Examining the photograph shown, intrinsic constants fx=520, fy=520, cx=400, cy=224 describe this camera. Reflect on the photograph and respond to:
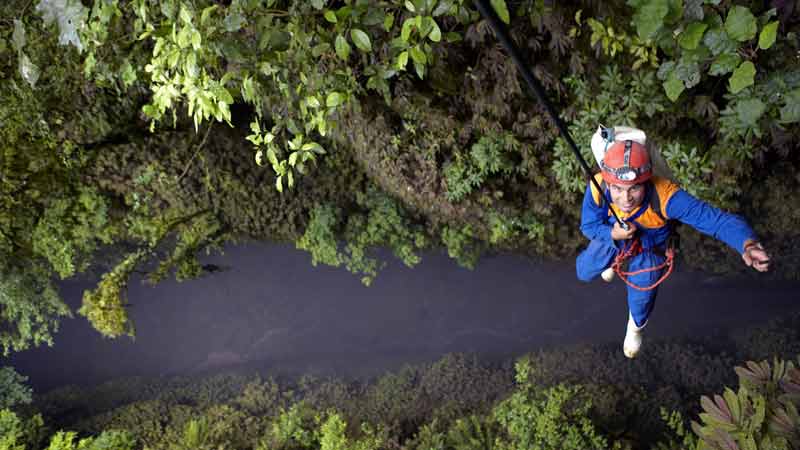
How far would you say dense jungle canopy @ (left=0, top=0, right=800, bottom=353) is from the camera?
2121mm

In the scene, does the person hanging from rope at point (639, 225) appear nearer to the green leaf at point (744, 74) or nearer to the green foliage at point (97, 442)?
the green leaf at point (744, 74)

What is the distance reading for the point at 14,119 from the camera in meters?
3.89

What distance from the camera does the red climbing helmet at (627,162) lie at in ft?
6.11

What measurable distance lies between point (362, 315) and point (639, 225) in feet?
19.3

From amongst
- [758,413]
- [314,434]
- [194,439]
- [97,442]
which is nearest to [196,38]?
[758,413]

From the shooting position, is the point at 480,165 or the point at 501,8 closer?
the point at 501,8

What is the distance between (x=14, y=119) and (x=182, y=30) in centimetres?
286

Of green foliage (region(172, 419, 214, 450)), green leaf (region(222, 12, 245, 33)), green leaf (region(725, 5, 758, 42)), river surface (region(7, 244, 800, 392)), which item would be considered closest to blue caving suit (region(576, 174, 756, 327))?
green leaf (region(725, 5, 758, 42))

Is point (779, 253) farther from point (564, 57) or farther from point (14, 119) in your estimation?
point (14, 119)

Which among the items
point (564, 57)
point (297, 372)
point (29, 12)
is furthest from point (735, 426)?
point (297, 372)

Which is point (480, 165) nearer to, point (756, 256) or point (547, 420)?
point (547, 420)

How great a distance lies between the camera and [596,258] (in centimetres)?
230

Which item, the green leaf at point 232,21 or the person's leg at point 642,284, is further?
the person's leg at point 642,284

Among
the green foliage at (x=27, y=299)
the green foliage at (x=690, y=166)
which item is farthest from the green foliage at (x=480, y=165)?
the green foliage at (x=27, y=299)
